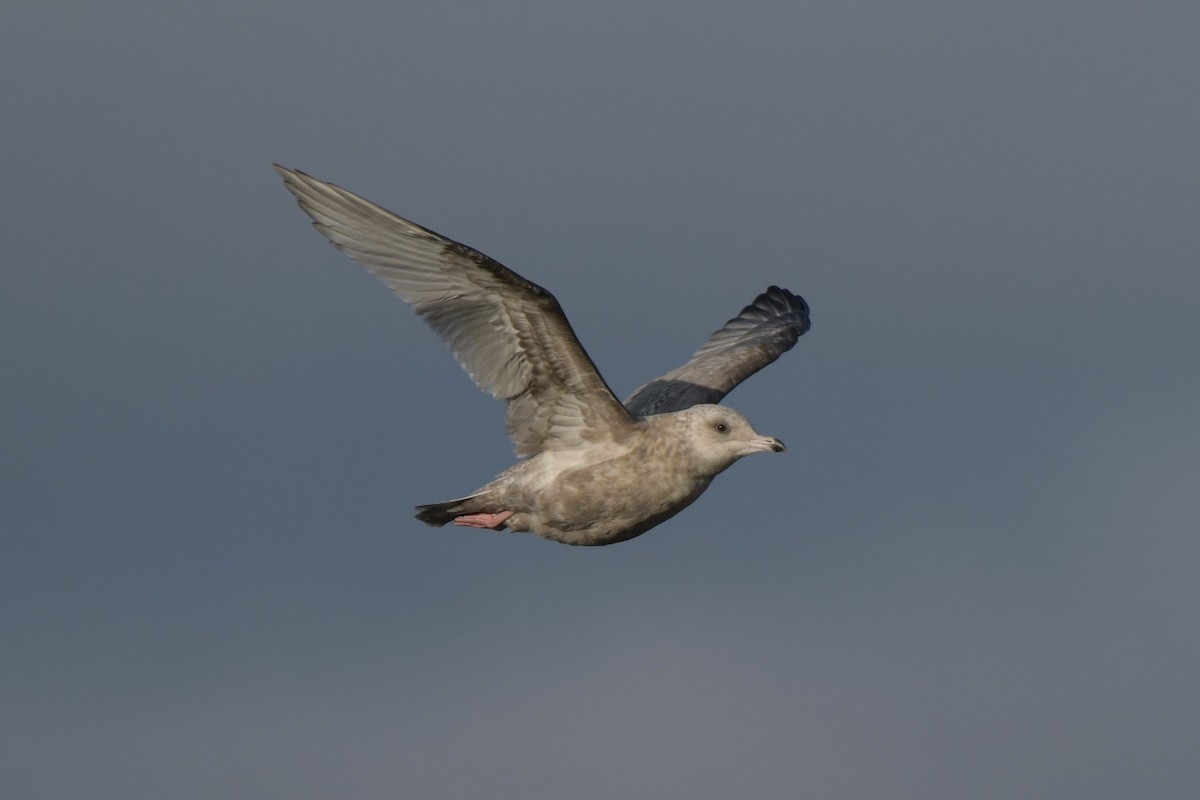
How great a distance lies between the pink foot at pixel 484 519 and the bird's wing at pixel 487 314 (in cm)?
99

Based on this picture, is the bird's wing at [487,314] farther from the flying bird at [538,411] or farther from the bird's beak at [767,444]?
the bird's beak at [767,444]

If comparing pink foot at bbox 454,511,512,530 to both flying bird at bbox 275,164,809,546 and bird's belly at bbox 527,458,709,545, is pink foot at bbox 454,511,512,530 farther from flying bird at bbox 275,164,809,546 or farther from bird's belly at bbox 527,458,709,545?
bird's belly at bbox 527,458,709,545

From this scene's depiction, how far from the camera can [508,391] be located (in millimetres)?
17266

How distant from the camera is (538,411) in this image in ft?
57.1

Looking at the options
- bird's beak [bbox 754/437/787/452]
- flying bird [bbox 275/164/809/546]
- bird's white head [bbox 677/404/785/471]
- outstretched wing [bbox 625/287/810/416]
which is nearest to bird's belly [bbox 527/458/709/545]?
flying bird [bbox 275/164/809/546]

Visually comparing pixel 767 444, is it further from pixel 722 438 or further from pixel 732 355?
pixel 732 355

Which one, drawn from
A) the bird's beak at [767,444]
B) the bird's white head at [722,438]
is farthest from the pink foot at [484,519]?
the bird's beak at [767,444]

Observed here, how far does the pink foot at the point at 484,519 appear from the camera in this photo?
17906mm

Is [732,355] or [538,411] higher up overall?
[732,355]

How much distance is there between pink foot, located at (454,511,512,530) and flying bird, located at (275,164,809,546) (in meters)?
0.01

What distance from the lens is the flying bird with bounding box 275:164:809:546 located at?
1636 cm

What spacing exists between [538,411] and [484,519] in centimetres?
137

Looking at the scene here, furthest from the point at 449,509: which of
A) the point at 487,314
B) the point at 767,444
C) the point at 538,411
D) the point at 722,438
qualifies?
the point at 767,444

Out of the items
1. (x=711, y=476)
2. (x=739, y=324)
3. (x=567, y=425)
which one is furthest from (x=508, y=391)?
(x=739, y=324)
